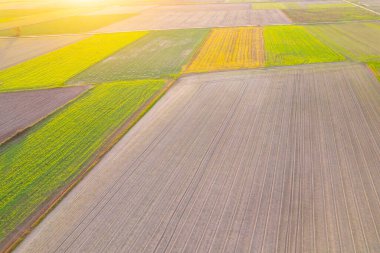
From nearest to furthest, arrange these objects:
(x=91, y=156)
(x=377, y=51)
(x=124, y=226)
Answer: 1. (x=124, y=226)
2. (x=91, y=156)
3. (x=377, y=51)

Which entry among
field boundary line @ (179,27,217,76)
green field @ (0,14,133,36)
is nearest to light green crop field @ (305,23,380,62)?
field boundary line @ (179,27,217,76)

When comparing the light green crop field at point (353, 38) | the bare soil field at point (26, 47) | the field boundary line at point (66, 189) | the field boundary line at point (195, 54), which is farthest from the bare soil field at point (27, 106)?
the light green crop field at point (353, 38)

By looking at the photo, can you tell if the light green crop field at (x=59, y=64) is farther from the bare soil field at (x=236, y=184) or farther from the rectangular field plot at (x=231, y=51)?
the bare soil field at (x=236, y=184)

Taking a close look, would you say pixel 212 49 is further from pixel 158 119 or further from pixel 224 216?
pixel 224 216

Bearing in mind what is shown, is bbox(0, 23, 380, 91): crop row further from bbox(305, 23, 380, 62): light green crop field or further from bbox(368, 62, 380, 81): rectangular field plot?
bbox(368, 62, 380, 81): rectangular field plot

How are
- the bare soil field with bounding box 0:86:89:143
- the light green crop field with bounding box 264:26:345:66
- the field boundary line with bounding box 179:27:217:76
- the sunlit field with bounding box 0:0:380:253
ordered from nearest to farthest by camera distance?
the sunlit field with bounding box 0:0:380:253
the bare soil field with bounding box 0:86:89:143
the field boundary line with bounding box 179:27:217:76
the light green crop field with bounding box 264:26:345:66

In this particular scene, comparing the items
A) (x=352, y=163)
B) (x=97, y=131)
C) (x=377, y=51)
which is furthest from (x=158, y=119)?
(x=377, y=51)
